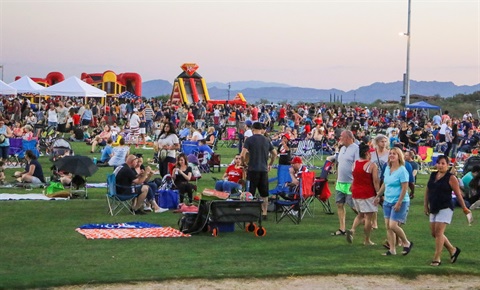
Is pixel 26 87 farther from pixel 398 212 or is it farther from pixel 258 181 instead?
pixel 398 212

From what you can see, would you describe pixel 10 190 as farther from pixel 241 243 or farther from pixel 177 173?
pixel 241 243

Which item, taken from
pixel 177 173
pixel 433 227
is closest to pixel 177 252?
pixel 433 227

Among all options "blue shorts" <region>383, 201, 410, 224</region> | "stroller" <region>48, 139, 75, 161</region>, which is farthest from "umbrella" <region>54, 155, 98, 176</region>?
"blue shorts" <region>383, 201, 410, 224</region>

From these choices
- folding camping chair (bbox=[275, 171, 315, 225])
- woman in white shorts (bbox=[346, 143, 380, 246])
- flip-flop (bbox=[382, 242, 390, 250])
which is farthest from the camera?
folding camping chair (bbox=[275, 171, 315, 225])

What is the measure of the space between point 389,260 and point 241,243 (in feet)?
7.27

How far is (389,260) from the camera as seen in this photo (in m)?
11.3

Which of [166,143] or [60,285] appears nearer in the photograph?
[60,285]

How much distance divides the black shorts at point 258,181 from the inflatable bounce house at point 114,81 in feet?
153

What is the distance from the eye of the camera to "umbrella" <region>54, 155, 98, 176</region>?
16.8 m

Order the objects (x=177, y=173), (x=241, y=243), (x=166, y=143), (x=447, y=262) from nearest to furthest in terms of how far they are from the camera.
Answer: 1. (x=447, y=262)
2. (x=241, y=243)
3. (x=177, y=173)
4. (x=166, y=143)

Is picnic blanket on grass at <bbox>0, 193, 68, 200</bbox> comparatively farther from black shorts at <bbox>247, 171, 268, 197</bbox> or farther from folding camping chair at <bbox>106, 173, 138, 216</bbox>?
black shorts at <bbox>247, 171, 268, 197</bbox>

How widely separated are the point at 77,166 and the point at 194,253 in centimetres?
611

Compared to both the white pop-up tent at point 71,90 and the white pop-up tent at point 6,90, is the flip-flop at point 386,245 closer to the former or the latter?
the white pop-up tent at point 71,90

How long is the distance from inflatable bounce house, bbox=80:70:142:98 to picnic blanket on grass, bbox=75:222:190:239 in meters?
46.9
